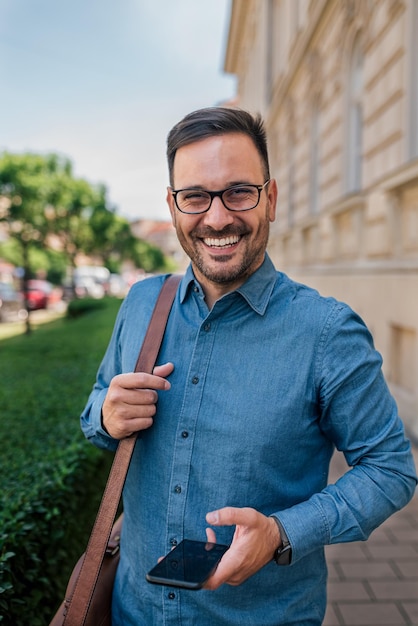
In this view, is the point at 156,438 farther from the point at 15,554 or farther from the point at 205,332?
the point at 15,554

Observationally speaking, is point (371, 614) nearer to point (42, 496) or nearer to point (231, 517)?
point (42, 496)

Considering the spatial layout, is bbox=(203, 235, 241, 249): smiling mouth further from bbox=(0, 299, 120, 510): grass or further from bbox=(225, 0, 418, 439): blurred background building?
bbox=(225, 0, 418, 439): blurred background building

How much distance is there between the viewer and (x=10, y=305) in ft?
84.2

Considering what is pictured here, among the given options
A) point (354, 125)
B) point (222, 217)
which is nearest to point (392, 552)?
point (222, 217)

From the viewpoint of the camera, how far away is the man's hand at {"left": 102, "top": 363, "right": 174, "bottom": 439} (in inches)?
57.6

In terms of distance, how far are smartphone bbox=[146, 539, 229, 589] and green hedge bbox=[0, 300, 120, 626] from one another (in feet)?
2.58

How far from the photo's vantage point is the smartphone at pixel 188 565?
118 cm

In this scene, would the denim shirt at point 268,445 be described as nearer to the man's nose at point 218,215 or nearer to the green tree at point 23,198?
the man's nose at point 218,215

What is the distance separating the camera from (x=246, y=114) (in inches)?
62.6

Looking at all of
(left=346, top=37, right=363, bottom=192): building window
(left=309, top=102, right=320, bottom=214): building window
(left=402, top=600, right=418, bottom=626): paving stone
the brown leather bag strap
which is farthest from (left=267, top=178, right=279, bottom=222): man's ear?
(left=309, top=102, right=320, bottom=214): building window

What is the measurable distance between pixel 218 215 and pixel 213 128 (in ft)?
0.71

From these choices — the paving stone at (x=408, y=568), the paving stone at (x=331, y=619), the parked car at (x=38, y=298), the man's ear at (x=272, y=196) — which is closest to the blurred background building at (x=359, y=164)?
the paving stone at (x=408, y=568)

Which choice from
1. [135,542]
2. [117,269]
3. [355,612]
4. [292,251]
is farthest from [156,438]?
[117,269]

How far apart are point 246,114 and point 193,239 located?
14.0 inches
